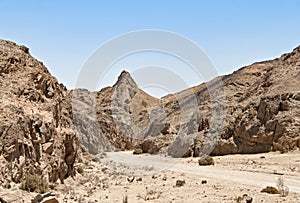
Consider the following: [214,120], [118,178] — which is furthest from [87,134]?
[118,178]

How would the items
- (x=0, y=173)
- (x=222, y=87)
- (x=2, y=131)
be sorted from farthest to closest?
(x=222, y=87) < (x=2, y=131) < (x=0, y=173)

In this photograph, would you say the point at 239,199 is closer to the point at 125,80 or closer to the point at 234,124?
the point at 234,124

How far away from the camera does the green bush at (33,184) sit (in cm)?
1329

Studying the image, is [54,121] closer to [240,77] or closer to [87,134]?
[87,134]

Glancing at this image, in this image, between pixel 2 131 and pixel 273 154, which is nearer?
pixel 2 131

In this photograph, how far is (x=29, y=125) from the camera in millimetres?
15133

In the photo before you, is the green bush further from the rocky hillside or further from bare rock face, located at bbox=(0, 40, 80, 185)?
the rocky hillside

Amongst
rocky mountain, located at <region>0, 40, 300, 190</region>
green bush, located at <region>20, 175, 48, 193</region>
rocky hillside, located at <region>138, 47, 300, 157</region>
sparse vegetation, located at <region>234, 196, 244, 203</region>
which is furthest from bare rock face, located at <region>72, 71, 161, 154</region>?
sparse vegetation, located at <region>234, 196, 244, 203</region>

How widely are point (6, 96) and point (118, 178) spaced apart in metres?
8.47

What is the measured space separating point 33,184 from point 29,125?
2.61 meters

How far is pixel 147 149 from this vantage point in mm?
52375

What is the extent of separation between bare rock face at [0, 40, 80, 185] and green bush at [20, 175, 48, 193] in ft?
1.14

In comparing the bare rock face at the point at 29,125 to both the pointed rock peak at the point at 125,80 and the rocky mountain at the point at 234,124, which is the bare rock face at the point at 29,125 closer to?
the rocky mountain at the point at 234,124

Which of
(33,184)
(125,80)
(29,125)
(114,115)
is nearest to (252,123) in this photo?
(29,125)
